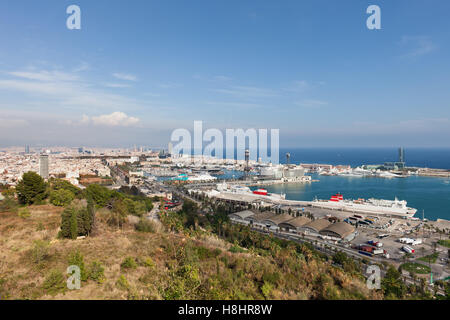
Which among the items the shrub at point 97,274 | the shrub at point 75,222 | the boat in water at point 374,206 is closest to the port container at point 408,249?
the boat in water at point 374,206

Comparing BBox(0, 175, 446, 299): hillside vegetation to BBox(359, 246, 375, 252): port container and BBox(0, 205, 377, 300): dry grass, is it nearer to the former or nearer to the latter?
BBox(0, 205, 377, 300): dry grass

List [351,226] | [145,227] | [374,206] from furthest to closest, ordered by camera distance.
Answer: [374,206] < [351,226] < [145,227]

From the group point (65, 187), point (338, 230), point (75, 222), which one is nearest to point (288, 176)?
point (338, 230)

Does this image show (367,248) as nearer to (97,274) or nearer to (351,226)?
(351,226)

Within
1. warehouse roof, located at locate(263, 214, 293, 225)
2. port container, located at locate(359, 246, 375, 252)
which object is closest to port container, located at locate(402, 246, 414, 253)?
port container, located at locate(359, 246, 375, 252)
